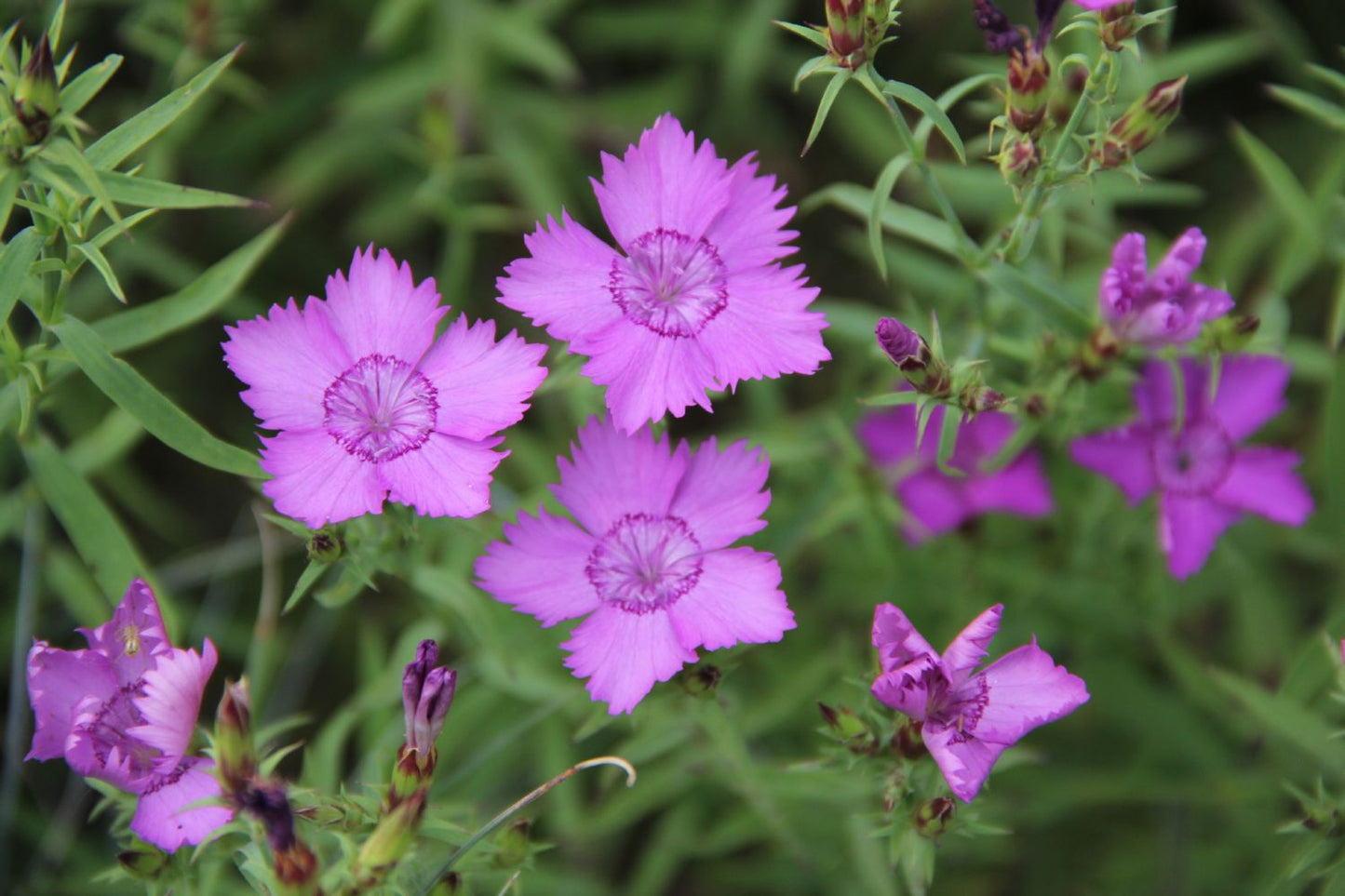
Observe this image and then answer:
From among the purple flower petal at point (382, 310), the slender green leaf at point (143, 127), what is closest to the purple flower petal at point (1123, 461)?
the purple flower petal at point (382, 310)

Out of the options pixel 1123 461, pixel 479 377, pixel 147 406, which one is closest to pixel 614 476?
pixel 479 377

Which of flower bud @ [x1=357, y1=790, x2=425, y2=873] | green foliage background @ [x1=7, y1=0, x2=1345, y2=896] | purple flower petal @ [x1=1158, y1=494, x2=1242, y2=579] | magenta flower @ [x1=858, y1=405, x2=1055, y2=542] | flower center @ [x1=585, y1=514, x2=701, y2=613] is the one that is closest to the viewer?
flower bud @ [x1=357, y1=790, x2=425, y2=873]

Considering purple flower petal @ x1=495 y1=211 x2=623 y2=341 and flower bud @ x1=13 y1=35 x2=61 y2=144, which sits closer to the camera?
flower bud @ x1=13 y1=35 x2=61 y2=144

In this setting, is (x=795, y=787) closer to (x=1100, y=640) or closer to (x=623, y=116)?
(x=1100, y=640)

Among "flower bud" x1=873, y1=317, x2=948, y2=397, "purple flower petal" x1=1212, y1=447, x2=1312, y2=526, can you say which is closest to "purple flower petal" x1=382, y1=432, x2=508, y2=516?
"flower bud" x1=873, y1=317, x2=948, y2=397

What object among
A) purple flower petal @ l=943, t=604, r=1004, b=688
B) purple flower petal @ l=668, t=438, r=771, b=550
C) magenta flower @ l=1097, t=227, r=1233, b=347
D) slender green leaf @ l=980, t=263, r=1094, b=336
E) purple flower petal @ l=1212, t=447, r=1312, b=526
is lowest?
purple flower petal @ l=943, t=604, r=1004, b=688

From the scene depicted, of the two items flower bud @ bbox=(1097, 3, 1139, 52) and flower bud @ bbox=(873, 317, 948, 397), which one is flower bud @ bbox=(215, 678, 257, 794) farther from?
flower bud @ bbox=(1097, 3, 1139, 52)

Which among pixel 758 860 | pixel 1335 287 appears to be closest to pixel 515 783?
pixel 758 860

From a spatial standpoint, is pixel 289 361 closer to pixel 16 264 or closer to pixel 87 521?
pixel 16 264
